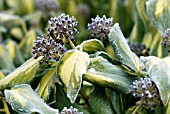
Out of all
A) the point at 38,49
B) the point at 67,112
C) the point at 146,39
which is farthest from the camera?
the point at 146,39

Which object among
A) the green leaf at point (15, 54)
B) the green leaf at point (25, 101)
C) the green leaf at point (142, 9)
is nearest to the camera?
the green leaf at point (25, 101)

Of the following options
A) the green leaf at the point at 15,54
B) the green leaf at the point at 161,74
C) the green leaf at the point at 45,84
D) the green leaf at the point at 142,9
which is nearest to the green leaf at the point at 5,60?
the green leaf at the point at 15,54

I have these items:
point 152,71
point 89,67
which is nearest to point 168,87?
point 152,71

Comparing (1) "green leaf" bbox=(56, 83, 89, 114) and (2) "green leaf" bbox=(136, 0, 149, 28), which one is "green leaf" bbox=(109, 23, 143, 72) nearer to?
(1) "green leaf" bbox=(56, 83, 89, 114)

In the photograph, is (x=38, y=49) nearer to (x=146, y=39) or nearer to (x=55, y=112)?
(x=55, y=112)

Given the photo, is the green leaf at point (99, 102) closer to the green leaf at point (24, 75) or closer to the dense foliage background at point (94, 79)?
the dense foliage background at point (94, 79)

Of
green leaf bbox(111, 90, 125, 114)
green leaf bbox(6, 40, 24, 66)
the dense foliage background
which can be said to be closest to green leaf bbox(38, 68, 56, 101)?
the dense foliage background

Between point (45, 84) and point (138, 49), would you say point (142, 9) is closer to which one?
point (138, 49)
